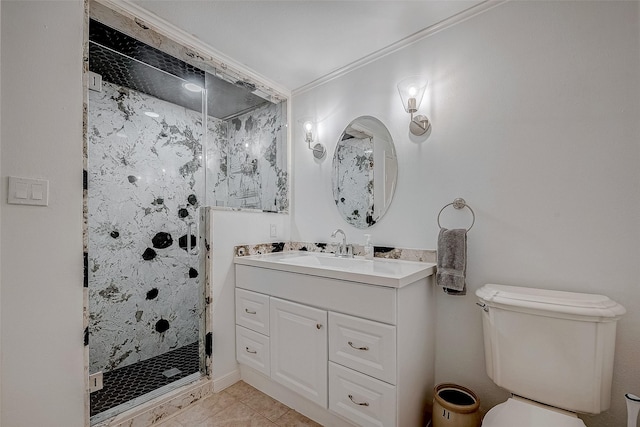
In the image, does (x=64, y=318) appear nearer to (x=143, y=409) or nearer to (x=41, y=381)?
(x=41, y=381)

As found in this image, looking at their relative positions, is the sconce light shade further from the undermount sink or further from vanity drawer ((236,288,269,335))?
vanity drawer ((236,288,269,335))

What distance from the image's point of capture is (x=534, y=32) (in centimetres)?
140

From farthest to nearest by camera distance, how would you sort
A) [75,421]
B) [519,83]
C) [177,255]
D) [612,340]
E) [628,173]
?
A: [177,255] < [519,83] < [75,421] < [628,173] < [612,340]

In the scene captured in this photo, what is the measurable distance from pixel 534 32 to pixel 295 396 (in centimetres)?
236

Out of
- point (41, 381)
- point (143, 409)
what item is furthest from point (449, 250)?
point (41, 381)

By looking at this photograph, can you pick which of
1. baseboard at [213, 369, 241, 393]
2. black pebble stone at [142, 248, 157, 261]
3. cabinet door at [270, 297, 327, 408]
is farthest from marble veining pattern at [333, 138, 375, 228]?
black pebble stone at [142, 248, 157, 261]

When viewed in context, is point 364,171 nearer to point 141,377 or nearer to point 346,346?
point 346,346

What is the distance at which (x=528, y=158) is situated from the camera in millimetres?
1408

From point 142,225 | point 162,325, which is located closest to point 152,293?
point 162,325

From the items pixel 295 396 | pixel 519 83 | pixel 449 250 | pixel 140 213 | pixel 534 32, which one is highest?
pixel 534 32

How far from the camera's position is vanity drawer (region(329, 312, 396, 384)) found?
125 cm

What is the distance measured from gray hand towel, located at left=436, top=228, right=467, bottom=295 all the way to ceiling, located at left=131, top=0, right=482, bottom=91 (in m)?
1.25

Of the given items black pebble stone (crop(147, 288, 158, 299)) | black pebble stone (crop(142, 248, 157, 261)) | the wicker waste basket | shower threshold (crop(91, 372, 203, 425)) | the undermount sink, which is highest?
the undermount sink

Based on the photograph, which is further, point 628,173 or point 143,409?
point 143,409
